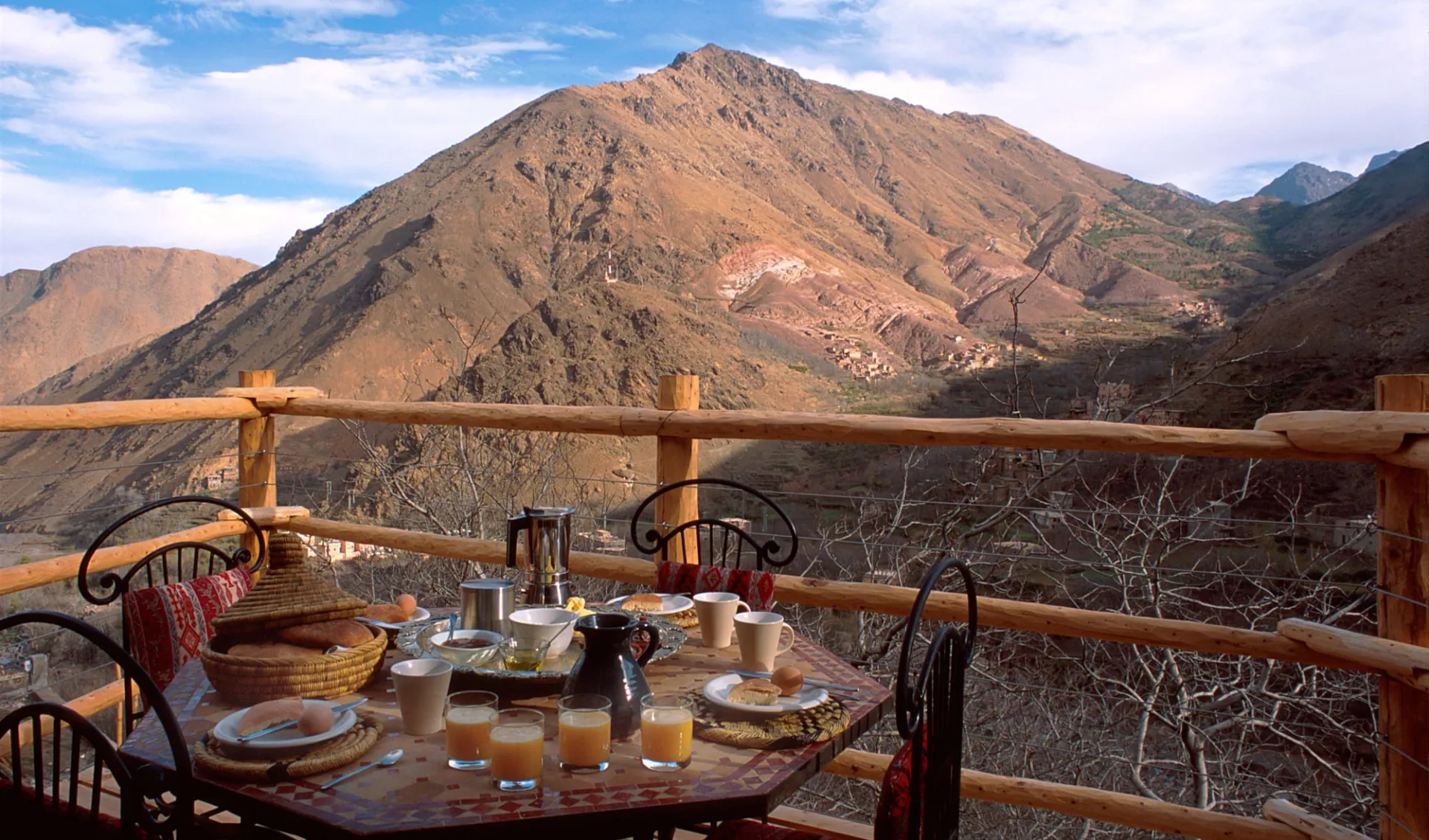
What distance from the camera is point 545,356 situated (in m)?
17.7

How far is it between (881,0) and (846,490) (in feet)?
34.0

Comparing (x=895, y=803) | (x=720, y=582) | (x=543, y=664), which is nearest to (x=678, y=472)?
(x=720, y=582)

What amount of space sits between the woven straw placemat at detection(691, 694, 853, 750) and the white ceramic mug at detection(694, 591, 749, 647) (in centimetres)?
34

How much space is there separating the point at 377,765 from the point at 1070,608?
1859 millimetres

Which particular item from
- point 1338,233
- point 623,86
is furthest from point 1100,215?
point 623,86

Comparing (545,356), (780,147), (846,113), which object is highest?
(846,113)

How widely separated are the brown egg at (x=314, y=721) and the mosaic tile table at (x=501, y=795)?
74mm

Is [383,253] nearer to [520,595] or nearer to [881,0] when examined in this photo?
[881,0]

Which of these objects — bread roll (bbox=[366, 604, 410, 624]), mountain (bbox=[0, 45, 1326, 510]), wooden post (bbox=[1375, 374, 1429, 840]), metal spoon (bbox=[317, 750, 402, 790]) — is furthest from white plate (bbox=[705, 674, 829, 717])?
mountain (bbox=[0, 45, 1326, 510])

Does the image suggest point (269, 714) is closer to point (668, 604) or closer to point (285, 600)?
point (285, 600)

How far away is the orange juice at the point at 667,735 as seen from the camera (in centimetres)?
125

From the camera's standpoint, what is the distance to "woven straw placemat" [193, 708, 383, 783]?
1.18 meters

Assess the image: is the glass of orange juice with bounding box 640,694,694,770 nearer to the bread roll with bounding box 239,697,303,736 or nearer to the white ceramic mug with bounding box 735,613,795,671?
the white ceramic mug with bounding box 735,613,795,671

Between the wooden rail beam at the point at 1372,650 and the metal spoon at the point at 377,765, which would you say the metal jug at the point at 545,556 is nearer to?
the metal spoon at the point at 377,765
